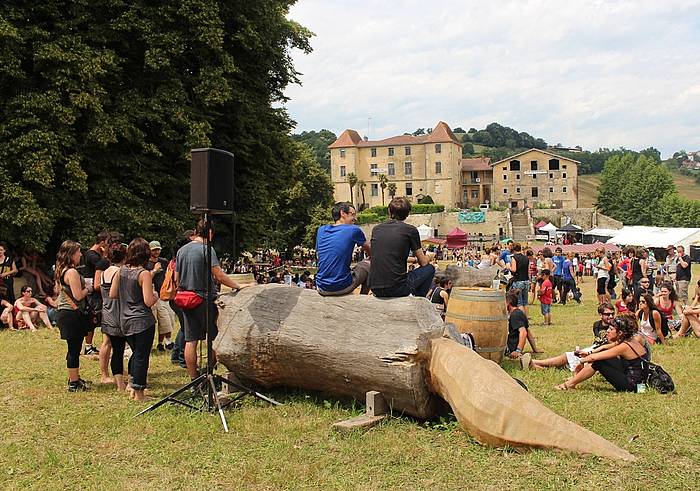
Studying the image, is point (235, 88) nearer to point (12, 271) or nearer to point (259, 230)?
point (259, 230)

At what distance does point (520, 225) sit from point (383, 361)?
74.2m

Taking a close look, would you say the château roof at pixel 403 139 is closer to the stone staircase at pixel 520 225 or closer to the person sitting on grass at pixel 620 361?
the stone staircase at pixel 520 225

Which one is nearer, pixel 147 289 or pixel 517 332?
pixel 147 289

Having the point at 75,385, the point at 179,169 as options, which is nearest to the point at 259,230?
the point at 179,169

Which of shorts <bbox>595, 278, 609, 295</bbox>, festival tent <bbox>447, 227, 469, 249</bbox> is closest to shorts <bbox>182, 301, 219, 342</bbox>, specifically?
shorts <bbox>595, 278, 609, 295</bbox>

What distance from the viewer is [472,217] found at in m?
79.1

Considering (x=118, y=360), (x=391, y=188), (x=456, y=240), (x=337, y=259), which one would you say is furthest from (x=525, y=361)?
(x=391, y=188)

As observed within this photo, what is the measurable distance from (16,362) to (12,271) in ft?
16.7

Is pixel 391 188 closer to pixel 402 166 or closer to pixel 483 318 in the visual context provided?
pixel 402 166

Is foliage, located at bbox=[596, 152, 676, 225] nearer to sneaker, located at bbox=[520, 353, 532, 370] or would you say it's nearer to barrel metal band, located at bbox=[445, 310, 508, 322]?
sneaker, located at bbox=[520, 353, 532, 370]

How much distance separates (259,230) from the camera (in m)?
20.5

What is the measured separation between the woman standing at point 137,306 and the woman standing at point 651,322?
26.5 feet

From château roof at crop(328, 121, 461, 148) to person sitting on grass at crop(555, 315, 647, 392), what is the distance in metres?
87.7

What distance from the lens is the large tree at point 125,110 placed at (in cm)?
1520
